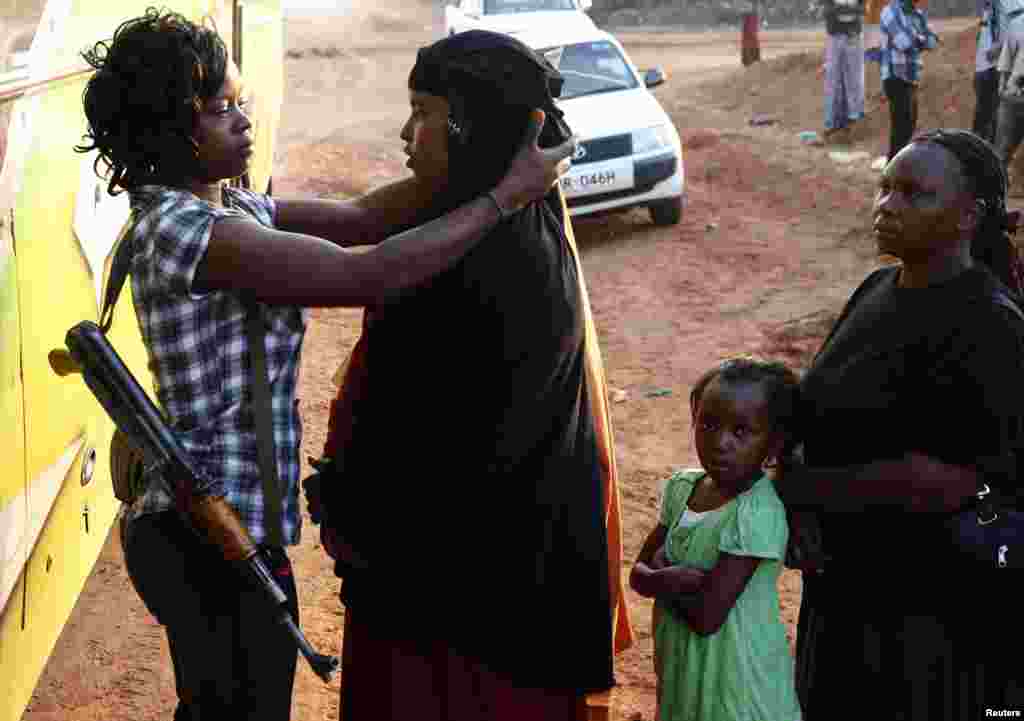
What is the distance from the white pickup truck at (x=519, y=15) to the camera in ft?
41.5

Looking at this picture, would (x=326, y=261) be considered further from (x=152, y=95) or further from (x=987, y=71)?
(x=987, y=71)

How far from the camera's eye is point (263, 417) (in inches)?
95.3

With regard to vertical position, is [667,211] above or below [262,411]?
below

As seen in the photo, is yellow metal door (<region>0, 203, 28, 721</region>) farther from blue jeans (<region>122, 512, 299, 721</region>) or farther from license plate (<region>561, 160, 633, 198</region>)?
license plate (<region>561, 160, 633, 198</region>)

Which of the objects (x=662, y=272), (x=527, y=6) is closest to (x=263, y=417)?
(x=662, y=272)

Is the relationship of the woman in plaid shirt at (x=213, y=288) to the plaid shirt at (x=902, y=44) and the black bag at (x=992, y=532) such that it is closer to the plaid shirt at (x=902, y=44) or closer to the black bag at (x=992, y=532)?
the black bag at (x=992, y=532)

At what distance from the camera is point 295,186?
12664mm

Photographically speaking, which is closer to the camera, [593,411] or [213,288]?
[213,288]

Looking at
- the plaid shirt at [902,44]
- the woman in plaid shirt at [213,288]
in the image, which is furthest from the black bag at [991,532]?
the plaid shirt at [902,44]

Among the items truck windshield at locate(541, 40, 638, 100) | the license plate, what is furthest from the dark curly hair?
truck windshield at locate(541, 40, 638, 100)

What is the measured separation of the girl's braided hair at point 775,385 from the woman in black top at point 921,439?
0.04 m

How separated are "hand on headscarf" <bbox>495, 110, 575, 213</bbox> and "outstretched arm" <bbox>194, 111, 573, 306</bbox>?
39mm

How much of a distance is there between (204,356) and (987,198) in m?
1.48

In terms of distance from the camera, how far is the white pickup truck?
12.6 meters
